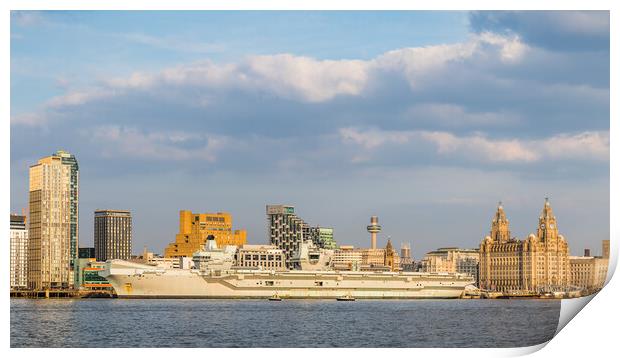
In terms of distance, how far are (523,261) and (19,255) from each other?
40.9m

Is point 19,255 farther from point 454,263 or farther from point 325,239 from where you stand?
point 454,263

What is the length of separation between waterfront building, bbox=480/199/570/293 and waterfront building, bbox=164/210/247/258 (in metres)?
21.4

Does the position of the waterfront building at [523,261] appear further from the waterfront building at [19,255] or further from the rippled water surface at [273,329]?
the rippled water surface at [273,329]

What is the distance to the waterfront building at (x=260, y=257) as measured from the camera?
3105 inches

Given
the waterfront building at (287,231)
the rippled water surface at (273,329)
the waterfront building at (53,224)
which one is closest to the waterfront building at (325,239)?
the waterfront building at (287,231)

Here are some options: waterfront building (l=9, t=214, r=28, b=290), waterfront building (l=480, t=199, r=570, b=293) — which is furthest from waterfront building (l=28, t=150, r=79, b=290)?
waterfront building (l=480, t=199, r=570, b=293)

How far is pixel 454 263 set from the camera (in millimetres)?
117125

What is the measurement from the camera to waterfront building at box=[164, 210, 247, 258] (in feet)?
273

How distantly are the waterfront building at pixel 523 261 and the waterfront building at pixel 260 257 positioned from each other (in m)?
19.0

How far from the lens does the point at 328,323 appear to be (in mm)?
36719

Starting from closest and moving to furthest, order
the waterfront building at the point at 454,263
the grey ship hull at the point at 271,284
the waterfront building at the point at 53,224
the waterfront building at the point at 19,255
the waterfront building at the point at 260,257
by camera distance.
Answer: the grey ship hull at the point at 271,284 → the waterfront building at the point at 260,257 → the waterfront building at the point at 53,224 → the waterfront building at the point at 19,255 → the waterfront building at the point at 454,263

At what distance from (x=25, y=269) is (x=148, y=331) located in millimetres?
60997

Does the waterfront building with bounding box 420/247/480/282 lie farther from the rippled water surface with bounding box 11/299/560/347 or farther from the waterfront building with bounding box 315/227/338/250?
the rippled water surface with bounding box 11/299/560/347
